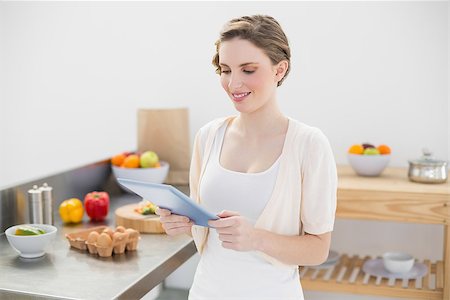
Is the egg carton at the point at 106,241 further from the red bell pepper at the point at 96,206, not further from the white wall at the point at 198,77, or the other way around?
the white wall at the point at 198,77

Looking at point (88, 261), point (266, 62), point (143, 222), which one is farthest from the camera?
point (143, 222)

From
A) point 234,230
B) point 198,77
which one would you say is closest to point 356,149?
point 198,77

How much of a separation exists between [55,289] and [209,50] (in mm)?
1712

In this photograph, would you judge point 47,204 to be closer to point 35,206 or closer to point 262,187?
point 35,206

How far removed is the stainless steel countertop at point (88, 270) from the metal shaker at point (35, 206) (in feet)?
0.34

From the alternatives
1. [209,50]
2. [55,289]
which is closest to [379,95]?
[209,50]

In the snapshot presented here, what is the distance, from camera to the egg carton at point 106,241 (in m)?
2.02

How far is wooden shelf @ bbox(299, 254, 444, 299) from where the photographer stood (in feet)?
8.41

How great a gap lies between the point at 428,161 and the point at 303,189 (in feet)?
4.11

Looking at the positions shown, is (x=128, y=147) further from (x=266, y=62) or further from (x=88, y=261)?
(x=266, y=62)

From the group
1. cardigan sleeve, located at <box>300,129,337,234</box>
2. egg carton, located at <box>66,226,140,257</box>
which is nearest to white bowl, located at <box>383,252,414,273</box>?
egg carton, located at <box>66,226,140,257</box>

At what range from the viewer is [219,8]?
3.12 meters

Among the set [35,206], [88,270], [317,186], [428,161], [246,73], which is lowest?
[88,270]

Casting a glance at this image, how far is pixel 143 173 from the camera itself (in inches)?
112
